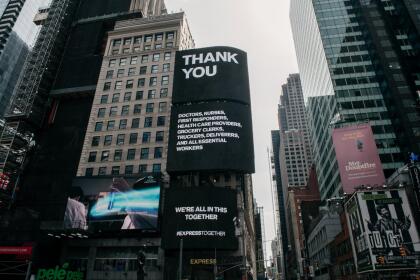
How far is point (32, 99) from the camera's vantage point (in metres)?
74.4

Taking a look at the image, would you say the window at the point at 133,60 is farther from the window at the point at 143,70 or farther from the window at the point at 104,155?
the window at the point at 104,155

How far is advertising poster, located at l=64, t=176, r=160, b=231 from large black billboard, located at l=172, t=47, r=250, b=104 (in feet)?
57.7

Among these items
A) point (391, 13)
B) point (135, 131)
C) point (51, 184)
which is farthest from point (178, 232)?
point (391, 13)

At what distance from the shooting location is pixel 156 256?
5088 cm

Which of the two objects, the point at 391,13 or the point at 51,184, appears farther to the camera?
the point at 391,13

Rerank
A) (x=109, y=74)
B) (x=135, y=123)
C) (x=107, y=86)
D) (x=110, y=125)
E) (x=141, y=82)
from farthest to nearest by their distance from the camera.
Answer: (x=109, y=74) → (x=107, y=86) → (x=141, y=82) → (x=110, y=125) → (x=135, y=123)

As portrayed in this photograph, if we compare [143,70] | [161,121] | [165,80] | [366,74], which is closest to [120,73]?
[143,70]

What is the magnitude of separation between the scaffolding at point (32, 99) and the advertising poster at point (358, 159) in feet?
196

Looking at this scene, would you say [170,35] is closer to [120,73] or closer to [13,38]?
[120,73]

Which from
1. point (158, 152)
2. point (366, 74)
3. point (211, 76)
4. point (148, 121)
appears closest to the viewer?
point (158, 152)

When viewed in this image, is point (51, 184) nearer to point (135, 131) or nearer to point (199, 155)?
point (135, 131)

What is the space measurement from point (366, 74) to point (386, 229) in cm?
7075

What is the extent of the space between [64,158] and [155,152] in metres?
20.0

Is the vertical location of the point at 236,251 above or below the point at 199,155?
below
